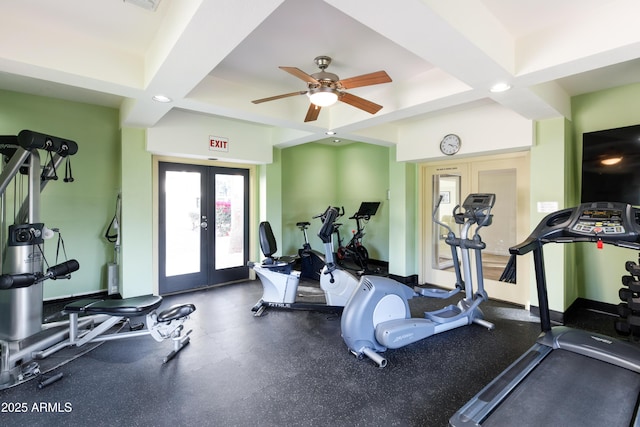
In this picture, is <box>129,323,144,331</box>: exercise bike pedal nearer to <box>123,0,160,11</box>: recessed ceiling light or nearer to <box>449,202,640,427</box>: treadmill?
<box>123,0,160,11</box>: recessed ceiling light

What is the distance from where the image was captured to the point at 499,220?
4.47 m

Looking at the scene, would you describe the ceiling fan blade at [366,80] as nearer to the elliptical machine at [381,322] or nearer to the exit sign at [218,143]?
the elliptical machine at [381,322]

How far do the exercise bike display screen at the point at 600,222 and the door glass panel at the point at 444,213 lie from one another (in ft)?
8.54

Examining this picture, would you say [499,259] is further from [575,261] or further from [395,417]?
[395,417]

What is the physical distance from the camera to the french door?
467cm

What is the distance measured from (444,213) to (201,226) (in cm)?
398

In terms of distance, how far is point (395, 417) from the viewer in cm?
202

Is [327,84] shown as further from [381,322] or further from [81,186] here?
[81,186]

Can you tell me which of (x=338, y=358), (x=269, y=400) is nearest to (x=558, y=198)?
(x=338, y=358)

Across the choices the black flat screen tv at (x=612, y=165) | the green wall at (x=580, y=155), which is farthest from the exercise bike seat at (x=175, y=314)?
the green wall at (x=580, y=155)

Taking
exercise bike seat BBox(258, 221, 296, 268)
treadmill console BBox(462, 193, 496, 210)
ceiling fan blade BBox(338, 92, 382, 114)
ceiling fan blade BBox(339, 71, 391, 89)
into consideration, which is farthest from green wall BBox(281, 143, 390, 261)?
ceiling fan blade BBox(339, 71, 391, 89)

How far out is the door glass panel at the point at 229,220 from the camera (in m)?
5.16

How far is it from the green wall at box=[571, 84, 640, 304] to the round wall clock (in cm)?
134

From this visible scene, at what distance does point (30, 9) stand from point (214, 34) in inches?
57.9
